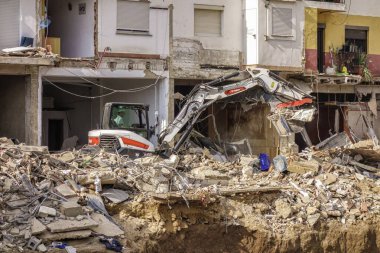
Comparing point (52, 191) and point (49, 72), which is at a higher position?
point (49, 72)

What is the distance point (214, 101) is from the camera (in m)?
32.6

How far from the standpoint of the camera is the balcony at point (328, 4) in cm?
3812

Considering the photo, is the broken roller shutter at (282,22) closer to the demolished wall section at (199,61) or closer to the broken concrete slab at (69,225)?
the demolished wall section at (199,61)

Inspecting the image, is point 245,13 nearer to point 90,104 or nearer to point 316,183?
point 90,104

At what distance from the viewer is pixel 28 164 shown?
82.2 ft

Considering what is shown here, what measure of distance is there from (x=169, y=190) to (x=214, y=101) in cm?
638

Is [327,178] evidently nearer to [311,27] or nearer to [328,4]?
[311,27]

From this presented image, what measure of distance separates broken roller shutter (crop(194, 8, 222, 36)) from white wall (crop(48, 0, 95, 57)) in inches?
203

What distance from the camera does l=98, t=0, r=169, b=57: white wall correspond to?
33.1m

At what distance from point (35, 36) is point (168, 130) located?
621cm

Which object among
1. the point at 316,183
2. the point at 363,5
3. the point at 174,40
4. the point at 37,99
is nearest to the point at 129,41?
the point at 174,40

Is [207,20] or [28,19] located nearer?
[28,19]

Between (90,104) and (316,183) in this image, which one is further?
(90,104)

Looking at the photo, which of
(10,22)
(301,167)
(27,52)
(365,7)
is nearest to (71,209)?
(27,52)
